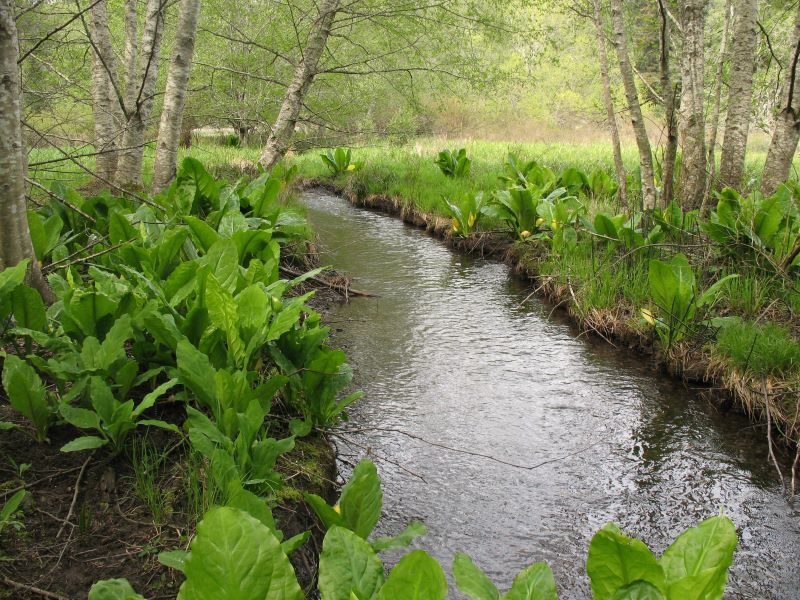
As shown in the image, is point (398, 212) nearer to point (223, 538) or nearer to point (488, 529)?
point (488, 529)

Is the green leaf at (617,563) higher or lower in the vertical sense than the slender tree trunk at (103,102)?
lower

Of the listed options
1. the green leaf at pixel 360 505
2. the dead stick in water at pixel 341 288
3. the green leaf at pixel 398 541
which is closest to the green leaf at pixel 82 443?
the green leaf at pixel 360 505

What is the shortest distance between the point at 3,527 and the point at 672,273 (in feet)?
13.6

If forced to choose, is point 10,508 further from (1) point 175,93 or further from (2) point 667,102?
(2) point 667,102

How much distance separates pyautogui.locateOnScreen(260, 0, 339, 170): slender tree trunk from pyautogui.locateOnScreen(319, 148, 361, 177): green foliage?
4.26 m

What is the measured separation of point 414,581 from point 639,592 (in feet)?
1.71

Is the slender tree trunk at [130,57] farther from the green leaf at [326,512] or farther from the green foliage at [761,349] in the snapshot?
the green leaf at [326,512]

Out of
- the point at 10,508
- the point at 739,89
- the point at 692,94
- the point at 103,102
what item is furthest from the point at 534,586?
the point at 103,102

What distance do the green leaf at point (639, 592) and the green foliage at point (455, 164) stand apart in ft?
33.7

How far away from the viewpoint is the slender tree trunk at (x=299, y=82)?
314 inches

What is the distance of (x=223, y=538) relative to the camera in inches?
50.2

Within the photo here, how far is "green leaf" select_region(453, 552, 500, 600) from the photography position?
153 cm

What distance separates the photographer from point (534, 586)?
1508mm

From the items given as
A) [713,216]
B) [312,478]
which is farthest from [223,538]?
[713,216]
